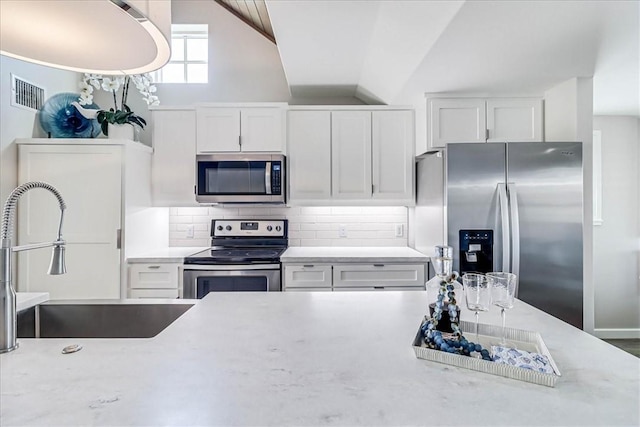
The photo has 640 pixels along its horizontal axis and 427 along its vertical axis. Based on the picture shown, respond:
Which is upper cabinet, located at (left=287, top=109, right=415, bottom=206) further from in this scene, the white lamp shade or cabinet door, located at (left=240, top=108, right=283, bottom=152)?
the white lamp shade

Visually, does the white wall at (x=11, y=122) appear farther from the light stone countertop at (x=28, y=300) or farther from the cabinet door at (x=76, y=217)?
the light stone countertop at (x=28, y=300)

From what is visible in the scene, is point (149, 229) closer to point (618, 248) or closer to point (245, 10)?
point (245, 10)

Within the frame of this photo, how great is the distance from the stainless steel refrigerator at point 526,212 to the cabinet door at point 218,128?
5.83 feet

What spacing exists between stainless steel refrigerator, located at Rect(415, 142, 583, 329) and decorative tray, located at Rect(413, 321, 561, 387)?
1348mm

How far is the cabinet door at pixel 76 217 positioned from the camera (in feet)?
8.32

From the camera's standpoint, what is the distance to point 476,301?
3.28 ft

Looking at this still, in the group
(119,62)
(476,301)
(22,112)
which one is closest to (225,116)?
(22,112)

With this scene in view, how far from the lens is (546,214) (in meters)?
2.28

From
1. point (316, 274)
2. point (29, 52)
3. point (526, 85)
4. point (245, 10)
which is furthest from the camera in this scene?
point (245, 10)

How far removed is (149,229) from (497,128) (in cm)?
299

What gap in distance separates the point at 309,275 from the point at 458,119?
169 cm

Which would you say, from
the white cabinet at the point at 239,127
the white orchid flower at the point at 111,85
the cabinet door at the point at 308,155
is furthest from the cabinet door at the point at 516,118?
the white orchid flower at the point at 111,85

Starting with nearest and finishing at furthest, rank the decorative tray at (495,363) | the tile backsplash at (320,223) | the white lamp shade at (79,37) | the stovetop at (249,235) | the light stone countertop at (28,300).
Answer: the decorative tray at (495,363), the white lamp shade at (79,37), the light stone countertop at (28,300), the stovetop at (249,235), the tile backsplash at (320,223)

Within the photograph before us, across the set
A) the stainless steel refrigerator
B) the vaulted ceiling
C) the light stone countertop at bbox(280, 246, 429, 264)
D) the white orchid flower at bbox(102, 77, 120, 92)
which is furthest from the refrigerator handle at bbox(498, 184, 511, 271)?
the white orchid flower at bbox(102, 77, 120, 92)
